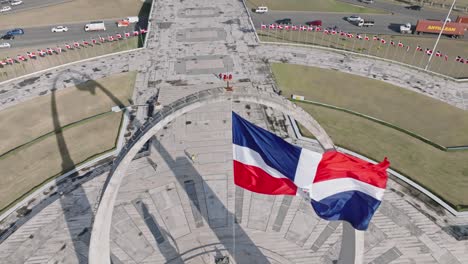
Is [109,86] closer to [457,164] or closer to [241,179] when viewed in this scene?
[241,179]

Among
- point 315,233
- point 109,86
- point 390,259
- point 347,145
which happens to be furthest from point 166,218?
point 109,86

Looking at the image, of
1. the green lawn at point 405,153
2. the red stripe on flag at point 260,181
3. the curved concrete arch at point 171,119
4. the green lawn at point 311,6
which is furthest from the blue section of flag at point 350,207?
the green lawn at point 311,6


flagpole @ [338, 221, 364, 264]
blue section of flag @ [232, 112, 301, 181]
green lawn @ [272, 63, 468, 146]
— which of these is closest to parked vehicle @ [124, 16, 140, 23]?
green lawn @ [272, 63, 468, 146]

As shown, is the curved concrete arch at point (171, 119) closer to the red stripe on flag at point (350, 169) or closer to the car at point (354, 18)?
the red stripe on flag at point (350, 169)

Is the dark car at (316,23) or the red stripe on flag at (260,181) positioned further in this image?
the dark car at (316,23)

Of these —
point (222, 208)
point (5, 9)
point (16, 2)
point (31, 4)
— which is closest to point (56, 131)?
point (222, 208)
